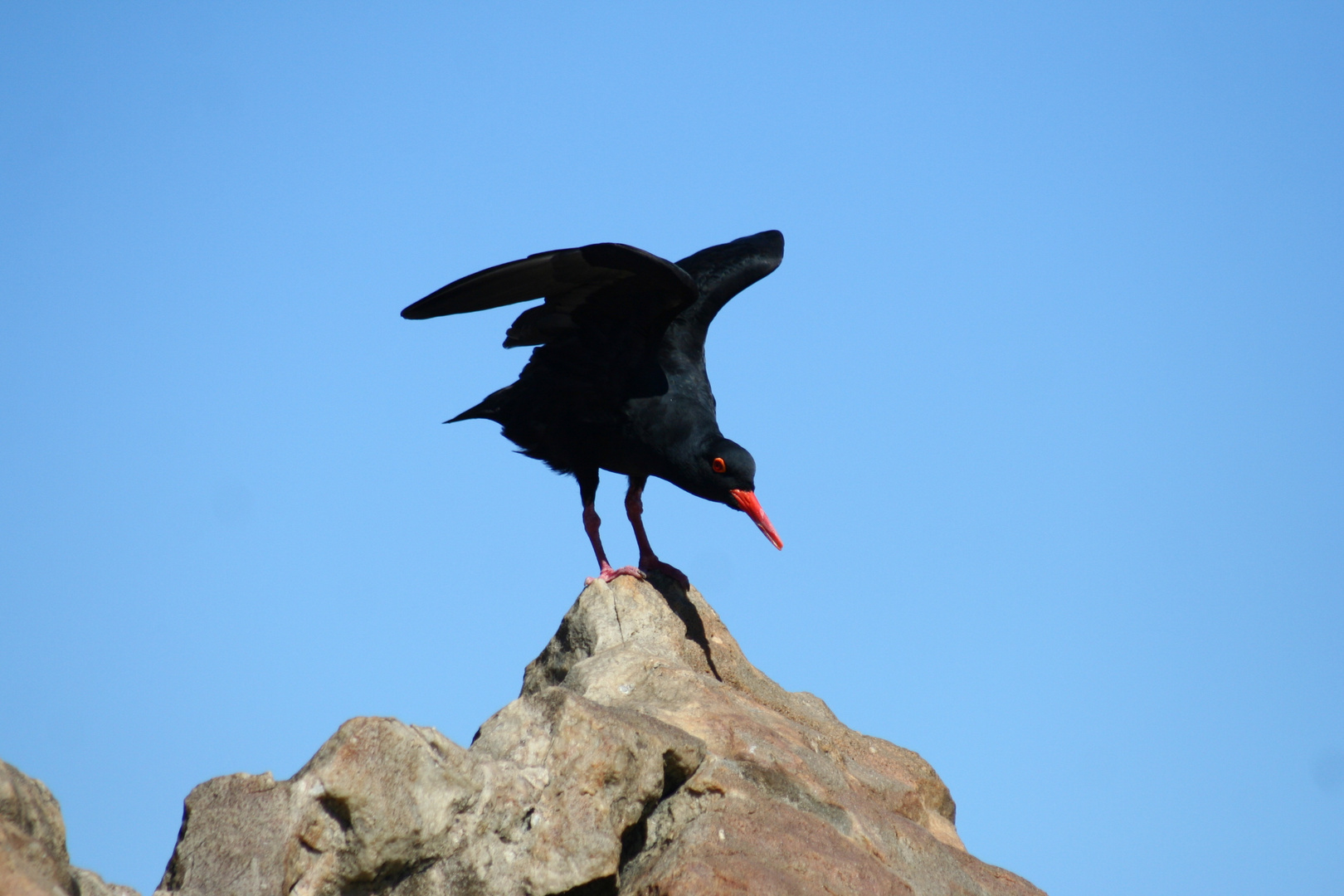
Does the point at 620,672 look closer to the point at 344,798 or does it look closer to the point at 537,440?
the point at 344,798

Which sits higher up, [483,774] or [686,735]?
[686,735]

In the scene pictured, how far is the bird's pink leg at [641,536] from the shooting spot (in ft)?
25.7

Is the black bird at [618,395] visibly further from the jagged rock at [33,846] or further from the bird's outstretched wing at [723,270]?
the jagged rock at [33,846]

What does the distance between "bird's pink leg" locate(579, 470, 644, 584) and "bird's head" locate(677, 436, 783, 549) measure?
2.24 feet

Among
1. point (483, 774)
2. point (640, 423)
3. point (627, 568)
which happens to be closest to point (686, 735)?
point (483, 774)

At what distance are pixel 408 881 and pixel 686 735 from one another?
125cm

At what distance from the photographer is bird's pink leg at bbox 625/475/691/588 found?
785cm

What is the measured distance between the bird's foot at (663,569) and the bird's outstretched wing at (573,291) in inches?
62.7

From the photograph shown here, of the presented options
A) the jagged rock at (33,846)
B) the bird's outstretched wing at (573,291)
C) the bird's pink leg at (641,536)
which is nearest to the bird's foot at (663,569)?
the bird's pink leg at (641,536)

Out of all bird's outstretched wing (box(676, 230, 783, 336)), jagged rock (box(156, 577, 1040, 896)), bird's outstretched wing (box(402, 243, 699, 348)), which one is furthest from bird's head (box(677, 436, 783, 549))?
jagged rock (box(156, 577, 1040, 896))

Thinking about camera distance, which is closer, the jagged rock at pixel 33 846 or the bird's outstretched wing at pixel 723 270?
the jagged rock at pixel 33 846

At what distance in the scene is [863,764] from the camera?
6.60 m

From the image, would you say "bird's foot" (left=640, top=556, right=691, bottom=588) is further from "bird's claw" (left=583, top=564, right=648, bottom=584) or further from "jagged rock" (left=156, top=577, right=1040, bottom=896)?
"jagged rock" (left=156, top=577, right=1040, bottom=896)

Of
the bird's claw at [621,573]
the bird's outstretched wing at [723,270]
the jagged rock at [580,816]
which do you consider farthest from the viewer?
the bird's outstretched wing at [723,270]
